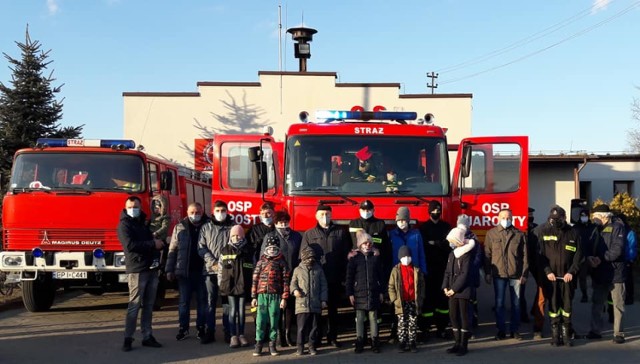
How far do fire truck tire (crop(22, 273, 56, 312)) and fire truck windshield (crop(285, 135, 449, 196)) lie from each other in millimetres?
4824

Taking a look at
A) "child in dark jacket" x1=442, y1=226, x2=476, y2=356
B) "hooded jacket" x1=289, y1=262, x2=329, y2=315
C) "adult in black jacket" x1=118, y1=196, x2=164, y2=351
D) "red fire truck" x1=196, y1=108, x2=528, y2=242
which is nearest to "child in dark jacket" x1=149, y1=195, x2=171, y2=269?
"red fire truck" x1=196, y1=108, x2=528, y2=242

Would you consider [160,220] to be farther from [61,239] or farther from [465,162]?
[465,162]

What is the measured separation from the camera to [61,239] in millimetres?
10180

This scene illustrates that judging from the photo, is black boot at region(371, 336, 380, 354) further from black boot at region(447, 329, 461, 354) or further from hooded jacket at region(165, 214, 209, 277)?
hooded jacket at region(165, 214, 209, 277)

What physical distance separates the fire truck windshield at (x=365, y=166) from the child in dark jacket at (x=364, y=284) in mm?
989

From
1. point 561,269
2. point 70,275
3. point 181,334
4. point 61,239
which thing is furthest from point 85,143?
point 561,269

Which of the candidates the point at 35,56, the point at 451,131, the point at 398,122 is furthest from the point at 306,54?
the point at 398,122

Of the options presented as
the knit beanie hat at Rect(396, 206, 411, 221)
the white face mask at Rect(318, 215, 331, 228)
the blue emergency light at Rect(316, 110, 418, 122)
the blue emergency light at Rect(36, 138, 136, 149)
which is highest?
the blue emergency light at Rect(316, 110, 418, 122)

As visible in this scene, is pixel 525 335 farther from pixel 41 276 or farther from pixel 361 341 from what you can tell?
pixel 41 276

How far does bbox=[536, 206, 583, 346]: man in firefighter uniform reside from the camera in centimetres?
846

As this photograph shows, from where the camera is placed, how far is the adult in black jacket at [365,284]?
7.99 metres

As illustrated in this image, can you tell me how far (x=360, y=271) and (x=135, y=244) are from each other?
295 centimetres

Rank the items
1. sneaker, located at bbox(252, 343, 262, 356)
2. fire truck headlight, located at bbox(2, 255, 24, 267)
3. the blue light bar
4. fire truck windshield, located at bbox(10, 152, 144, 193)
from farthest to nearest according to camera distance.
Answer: fire truck windshield, located at bbox(10, 152, 144, 193) < fire truck headlight, located at bbox(2, 255, 24, 267) < the blue light bar < sneaker, located at bbox(252, 343, 262, 356)

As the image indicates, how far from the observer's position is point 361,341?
8.02 metres
